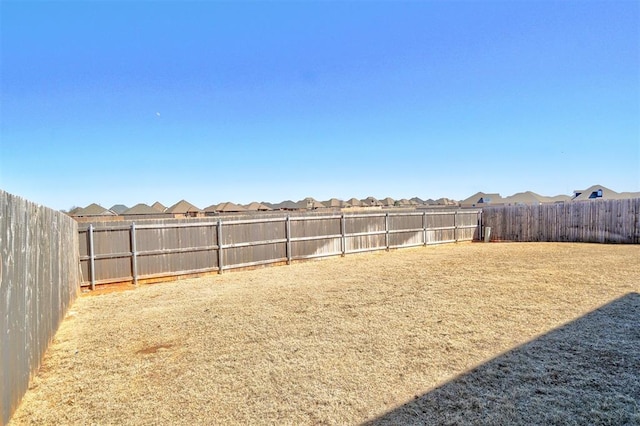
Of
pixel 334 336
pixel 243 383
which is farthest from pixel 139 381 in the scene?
pixel 334 336

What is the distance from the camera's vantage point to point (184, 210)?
35.8 m

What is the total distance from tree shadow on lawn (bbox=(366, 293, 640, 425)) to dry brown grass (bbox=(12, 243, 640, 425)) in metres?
0.02

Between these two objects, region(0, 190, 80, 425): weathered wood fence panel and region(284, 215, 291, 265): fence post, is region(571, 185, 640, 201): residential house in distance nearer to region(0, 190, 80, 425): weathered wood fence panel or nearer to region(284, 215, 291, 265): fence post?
region(284, 215, 291, 265): fence post

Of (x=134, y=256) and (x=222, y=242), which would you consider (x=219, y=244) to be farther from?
(x=134, y=256)

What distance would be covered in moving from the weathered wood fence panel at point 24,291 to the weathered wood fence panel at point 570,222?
59.2 ft

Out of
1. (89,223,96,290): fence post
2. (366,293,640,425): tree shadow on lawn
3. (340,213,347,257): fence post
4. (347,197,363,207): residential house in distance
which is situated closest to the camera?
(366,293,640,425): tree shadow on lawn

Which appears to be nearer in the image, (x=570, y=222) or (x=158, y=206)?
(x=570, y=222)

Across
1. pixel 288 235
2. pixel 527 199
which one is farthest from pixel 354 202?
pixel 288 235

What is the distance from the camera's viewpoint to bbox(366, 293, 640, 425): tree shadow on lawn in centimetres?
252

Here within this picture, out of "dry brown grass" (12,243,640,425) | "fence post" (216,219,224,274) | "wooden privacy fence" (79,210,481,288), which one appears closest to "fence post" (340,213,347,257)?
"wooden privacy fence" (79,210,481,288)

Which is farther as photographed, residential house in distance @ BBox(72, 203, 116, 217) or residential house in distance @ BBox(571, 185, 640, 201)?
residential house in distance @ BBox(571, 185, 640, 201)

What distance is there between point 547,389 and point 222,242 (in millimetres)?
8486

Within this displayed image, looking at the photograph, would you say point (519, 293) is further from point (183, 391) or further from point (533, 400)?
point (183, 391)

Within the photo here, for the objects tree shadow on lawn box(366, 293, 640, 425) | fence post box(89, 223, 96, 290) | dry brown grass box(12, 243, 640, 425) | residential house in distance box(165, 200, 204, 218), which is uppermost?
residential house in distance box(165, 200, 204, 218)
